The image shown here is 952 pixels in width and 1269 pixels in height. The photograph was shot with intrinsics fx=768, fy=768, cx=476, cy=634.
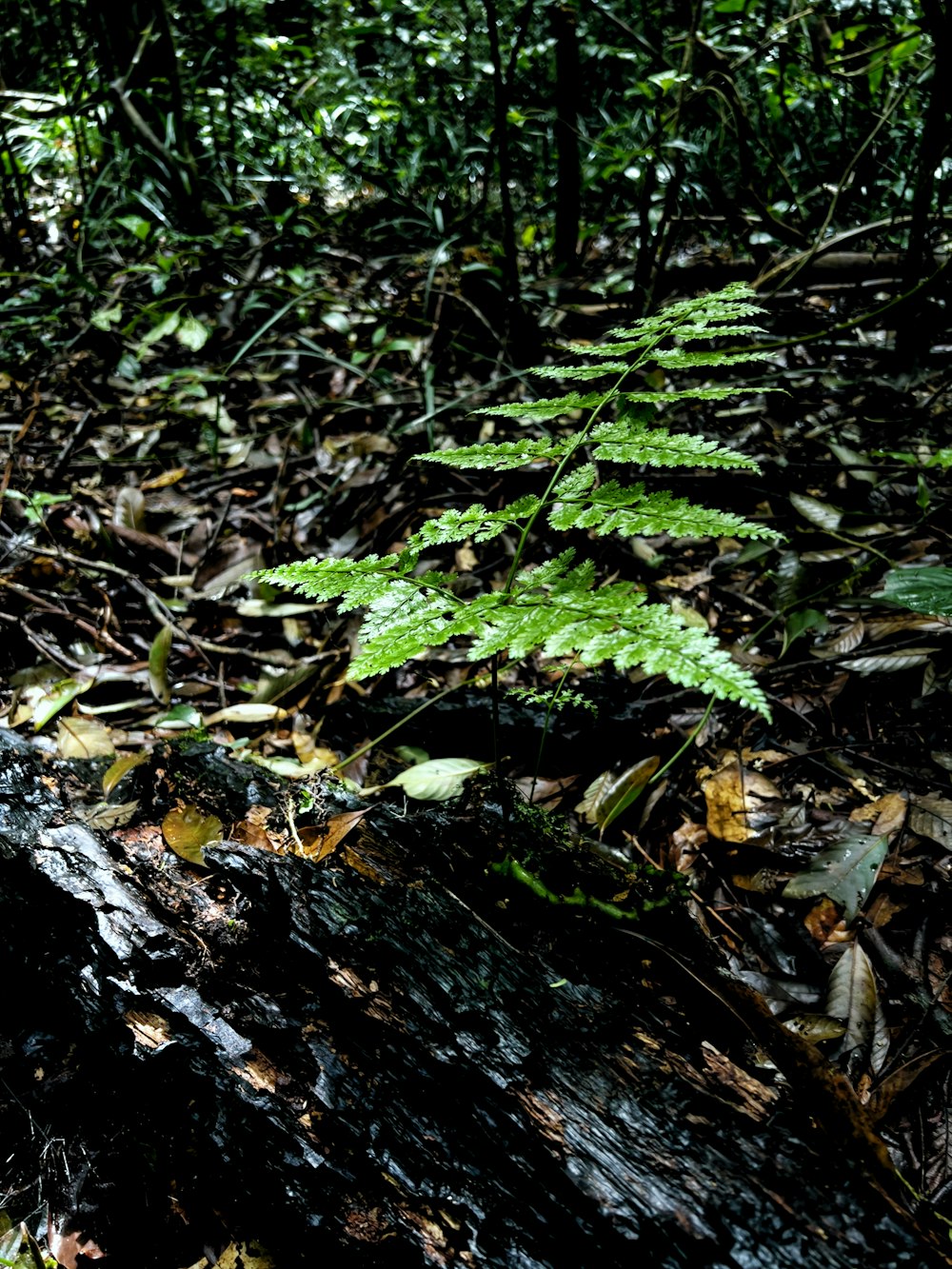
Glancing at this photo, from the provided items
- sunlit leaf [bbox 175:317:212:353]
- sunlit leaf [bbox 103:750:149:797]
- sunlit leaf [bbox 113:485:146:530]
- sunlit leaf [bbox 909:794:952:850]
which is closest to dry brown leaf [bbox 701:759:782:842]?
sunlit leaf [bbox 909:794:952:850]

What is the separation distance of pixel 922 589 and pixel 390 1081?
1.63 metres

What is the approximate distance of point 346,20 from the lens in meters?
7.11

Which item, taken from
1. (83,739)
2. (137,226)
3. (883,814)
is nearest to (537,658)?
(883,814)

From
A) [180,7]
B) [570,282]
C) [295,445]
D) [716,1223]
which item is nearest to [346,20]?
[180,7]

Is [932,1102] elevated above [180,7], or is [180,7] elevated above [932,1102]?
[180,7]

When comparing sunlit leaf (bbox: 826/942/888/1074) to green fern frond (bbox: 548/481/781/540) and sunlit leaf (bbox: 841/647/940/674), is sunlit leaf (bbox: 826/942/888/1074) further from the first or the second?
green fern frond (bbox: 548/481/781/540)

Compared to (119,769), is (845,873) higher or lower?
lower

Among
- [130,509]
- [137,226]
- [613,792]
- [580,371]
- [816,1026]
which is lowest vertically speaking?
[816,1026]

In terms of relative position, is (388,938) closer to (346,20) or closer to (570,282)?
(570,282)

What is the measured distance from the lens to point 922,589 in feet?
6.21

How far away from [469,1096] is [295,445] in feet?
10.6

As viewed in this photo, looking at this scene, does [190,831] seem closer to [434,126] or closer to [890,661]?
[890,661]

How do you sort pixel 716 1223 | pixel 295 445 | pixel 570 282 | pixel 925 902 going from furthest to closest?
pixel 570 282
pixel 295 445
pixel 925 902
pixel 716 1223

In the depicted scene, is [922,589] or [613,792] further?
[613,792]
